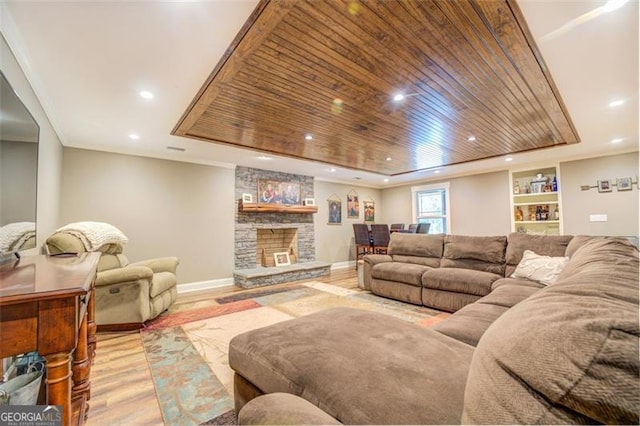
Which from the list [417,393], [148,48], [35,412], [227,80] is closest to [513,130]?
[227,80]

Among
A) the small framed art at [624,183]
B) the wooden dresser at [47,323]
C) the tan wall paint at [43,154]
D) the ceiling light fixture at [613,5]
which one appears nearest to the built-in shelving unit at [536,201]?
the small framed art at [624,183]

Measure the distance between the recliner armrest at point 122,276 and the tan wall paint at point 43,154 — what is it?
60 centimetres

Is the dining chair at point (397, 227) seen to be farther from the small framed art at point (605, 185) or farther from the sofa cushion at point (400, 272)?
the small framed art at point (605, 185)

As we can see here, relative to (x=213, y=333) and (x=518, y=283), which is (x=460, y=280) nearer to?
(x=518, y=283)

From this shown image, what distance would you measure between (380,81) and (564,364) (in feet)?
7.61

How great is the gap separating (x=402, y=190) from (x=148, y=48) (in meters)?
6.81

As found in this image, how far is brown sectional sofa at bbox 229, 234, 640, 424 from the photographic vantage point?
0.38m

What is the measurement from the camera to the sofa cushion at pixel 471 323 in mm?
1514

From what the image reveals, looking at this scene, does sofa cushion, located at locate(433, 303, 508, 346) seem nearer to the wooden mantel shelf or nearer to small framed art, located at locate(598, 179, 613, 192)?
the wooden mantel shelf

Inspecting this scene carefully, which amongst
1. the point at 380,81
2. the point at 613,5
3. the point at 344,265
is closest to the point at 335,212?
the point at 344,265

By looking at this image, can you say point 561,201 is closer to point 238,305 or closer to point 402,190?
point 402,190

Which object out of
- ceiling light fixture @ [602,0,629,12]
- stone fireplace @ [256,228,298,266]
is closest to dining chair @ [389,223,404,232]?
stone fireplace @ [256,228,298,266]

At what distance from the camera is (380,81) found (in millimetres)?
2287

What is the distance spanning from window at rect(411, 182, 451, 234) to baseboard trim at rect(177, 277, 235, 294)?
5.01 metres
